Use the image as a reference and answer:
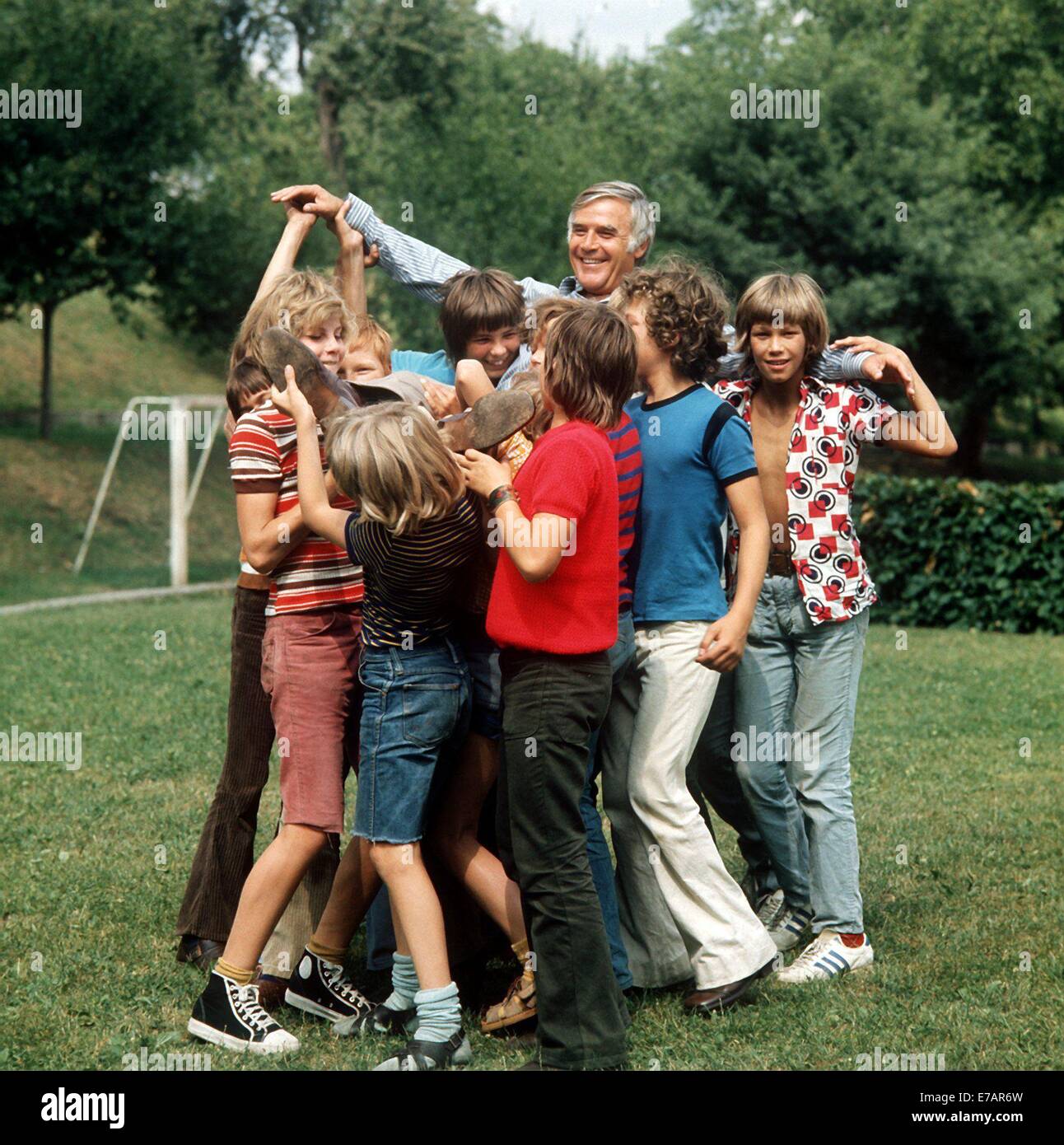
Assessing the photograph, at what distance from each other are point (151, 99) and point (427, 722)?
20.9m

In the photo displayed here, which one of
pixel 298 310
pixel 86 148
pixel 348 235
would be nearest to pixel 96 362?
pixel 86 148

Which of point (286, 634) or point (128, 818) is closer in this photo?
point (286, 634)

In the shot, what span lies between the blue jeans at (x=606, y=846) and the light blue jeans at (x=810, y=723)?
25.7 inches

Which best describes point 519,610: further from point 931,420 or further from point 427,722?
point 931,420

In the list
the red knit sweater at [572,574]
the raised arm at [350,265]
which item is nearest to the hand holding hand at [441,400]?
the red knit sweater at [572,574]

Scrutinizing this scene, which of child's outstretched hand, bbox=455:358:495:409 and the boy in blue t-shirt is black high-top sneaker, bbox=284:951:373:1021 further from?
child's outstretched hand, bbox=455:358:495:409

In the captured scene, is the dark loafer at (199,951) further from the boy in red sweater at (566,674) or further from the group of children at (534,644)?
the boy in red sweater at (566,674)

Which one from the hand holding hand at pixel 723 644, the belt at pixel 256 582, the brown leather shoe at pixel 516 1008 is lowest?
the brown leather shoe at pixel 516 1008

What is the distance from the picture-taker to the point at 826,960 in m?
4.38

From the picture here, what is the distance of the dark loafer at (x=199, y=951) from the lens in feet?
14.7

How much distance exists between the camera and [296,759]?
382 cm

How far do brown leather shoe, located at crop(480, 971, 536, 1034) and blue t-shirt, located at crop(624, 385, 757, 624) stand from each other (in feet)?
3.48

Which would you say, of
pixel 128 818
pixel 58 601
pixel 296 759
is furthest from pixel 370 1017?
pixel 58 601

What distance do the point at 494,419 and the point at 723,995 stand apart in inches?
70.9
